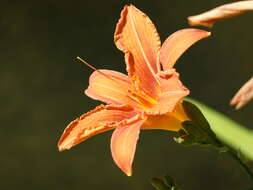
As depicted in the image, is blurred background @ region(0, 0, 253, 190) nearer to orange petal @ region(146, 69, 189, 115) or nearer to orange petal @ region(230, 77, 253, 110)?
orange petal @ region(146, 69, 189, 115)

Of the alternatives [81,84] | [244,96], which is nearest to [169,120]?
[244,96]

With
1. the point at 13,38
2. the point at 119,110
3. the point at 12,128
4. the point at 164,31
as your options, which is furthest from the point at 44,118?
the point at 119,110

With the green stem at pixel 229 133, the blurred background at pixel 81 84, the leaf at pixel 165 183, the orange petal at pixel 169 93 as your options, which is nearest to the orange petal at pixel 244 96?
the orange petal at pixel 169 93

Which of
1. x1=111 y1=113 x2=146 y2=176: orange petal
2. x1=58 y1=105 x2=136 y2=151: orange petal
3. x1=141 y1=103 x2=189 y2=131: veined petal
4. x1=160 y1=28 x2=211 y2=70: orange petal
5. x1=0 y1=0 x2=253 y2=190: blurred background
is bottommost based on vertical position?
x1=0 y1=0 x2=253 y2=190: blurred background

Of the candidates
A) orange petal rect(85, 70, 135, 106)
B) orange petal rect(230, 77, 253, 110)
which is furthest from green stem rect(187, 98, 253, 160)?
orange petal rect(230, 77, 253, 110)

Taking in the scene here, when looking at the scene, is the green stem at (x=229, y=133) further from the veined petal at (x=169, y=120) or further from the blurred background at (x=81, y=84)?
the blurred background at (x=81, y=84)

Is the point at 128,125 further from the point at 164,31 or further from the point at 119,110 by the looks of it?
the point at 164,31
